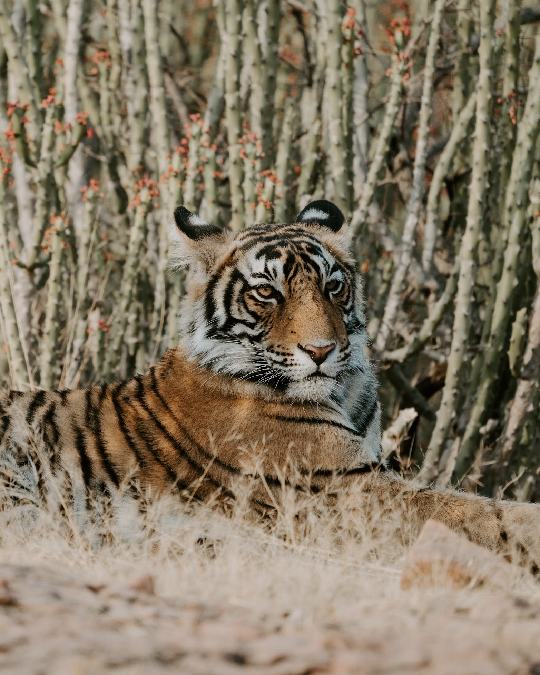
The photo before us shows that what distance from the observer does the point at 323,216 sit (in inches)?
208

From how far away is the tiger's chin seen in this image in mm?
4527

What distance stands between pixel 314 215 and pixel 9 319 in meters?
2.08

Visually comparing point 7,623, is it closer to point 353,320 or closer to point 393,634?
point 393,634

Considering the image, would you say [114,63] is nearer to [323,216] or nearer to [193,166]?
[193,166]

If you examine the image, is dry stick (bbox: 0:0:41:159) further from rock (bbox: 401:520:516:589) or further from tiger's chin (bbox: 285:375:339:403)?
rock (bbox: 401:520:516:589)

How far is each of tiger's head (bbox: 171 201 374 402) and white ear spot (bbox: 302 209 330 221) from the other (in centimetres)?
20

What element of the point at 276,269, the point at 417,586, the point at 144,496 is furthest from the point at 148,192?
the point at 417,586

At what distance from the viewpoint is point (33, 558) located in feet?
11.7

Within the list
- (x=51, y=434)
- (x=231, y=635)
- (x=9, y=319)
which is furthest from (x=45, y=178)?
(x=231, y=635)

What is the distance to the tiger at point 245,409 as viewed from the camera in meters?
4.33

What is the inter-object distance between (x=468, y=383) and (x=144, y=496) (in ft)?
10.8

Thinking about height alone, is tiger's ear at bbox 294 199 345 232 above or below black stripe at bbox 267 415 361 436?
above

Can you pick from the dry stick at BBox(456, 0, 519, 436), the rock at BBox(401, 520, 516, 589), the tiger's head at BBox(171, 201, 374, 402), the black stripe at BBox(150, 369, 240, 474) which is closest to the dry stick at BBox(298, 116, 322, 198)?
the dry stick at BBox(456, 0, 519, 436)

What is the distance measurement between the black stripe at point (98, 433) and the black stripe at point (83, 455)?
5cm
